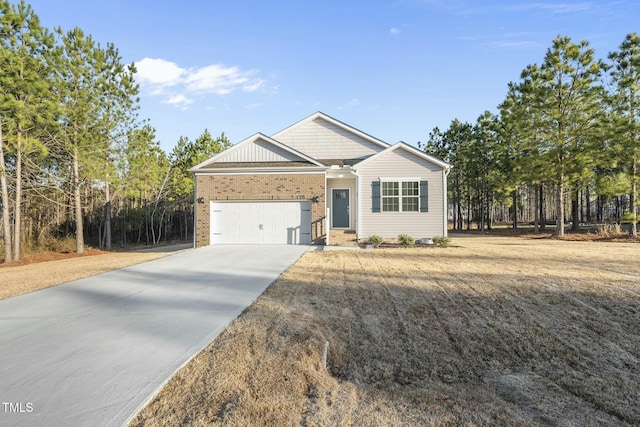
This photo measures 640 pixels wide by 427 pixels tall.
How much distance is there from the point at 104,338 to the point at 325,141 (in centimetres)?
1619

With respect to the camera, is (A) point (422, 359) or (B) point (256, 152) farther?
(B) point (256, 152)

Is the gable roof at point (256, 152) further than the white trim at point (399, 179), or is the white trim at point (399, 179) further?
the gable roof at point (256, 152)

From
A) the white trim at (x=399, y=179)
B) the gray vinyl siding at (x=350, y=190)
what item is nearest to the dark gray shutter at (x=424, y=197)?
the white trim at (x=399, y=179)

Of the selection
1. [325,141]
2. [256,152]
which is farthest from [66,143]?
[325,141]

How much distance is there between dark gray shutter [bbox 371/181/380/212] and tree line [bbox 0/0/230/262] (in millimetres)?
12611

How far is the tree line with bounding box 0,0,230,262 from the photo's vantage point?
521 inches

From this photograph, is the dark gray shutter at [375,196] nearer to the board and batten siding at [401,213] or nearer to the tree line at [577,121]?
the board and batten siding at [401,213]

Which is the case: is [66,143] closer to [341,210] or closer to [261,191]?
[261,191]

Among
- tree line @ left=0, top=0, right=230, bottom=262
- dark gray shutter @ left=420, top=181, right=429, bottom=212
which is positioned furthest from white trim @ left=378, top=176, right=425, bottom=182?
tree line @ left=0, top=0, right=230, bottom=262

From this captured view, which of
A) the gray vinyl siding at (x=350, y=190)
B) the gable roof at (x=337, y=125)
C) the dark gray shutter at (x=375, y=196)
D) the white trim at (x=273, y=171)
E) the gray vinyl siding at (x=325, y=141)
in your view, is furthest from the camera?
the gray vinyl siding at (x=325, y=141)

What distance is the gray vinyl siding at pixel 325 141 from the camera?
61.7 feet

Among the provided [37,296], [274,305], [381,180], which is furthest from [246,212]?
[274,305]

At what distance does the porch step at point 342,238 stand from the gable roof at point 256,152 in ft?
11.9

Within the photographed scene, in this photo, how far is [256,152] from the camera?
16.2 meters
